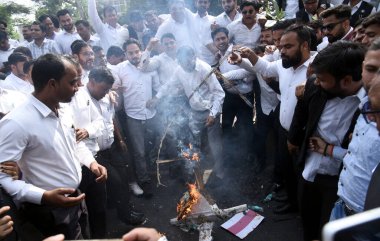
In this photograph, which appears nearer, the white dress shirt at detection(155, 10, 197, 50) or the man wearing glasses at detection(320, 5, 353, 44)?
the man wearing glasses at detection(320, 5, 353, 44)

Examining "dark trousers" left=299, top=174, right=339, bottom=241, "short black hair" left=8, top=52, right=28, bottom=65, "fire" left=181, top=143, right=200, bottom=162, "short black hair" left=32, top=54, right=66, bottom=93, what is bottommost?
"fire" left=181, top=143, right=200, bottom=162

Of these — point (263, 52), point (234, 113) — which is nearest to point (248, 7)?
point (263, 52)

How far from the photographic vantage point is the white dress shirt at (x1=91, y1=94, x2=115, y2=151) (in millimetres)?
4016

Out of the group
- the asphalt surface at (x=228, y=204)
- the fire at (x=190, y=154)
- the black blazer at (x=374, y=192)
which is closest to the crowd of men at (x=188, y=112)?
the black blazer at (x=374, y=192)

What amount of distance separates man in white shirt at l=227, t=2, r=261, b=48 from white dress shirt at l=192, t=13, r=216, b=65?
2.01 ft

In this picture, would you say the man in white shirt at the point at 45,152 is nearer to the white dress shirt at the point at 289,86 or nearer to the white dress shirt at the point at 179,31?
the white dress shirt at the point at 289,86

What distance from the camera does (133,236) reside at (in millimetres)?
1613

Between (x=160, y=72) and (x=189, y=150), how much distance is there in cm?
171

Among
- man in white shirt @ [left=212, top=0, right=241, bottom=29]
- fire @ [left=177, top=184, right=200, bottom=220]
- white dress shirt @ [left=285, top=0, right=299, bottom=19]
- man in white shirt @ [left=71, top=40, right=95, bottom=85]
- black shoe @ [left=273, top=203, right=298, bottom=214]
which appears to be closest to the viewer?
fire @ [left=177, top=184, right=200, bottom=220]

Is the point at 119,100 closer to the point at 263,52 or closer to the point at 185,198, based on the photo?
the point at 185,198

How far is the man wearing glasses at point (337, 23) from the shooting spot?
4082 millimetres

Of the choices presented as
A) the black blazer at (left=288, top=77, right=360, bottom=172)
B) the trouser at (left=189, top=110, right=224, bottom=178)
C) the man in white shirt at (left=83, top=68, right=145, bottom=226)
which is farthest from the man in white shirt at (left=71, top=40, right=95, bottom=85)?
the black blazer at (left=288, top=77, right=360, bottom=172)

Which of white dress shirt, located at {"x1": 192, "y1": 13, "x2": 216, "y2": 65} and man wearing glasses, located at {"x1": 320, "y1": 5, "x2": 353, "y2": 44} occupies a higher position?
man wearing glasses, located at {"x1": 320, "y1": 5, "x2": 353, "y2": 44}

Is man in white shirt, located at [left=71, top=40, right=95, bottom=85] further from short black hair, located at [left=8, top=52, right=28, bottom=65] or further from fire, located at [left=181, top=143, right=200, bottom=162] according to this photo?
fire, located at [left=181, top=143, right=200, bottom=162]
